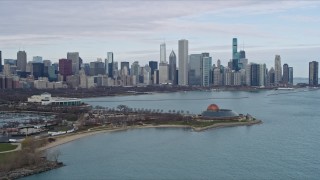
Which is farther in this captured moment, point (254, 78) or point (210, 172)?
point (254, 78)

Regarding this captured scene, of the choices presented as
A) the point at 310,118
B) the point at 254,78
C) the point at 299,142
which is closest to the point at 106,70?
the point at 254,78

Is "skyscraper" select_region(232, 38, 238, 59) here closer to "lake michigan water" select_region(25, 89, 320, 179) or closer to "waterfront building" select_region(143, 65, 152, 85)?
"waterfront building" select_region(143, 65, 152, 85)

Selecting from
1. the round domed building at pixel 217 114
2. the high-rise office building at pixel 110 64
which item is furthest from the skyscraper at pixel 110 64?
the round domed building at pixel 217 114

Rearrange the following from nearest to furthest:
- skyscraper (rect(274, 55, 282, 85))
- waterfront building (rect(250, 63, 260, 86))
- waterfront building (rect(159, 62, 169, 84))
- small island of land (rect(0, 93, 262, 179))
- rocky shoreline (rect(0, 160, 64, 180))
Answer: rocky shoreline (rect(0, 160, 64, 180))
small island of land (rect(0, 93, 262, 179))
waterfront building (rect(250, 63, 260, 86))
waterfront building (rect(159, 62, 169, 84))
skyscraper (rect(274, 55, 282, 85))

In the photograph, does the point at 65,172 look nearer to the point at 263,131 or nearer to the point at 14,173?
the point at 14,173

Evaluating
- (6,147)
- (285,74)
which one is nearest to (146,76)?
(285,74)

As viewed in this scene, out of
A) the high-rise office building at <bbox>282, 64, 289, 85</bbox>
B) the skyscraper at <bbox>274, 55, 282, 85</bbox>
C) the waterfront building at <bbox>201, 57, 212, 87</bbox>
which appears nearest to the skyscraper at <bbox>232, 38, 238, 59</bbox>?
the skyscraper at <bbox>274, 55, 282, 85</bbox>

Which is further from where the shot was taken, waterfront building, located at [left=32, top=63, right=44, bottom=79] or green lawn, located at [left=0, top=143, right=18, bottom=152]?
waterfront building, located at [left=32, top=63, right=44, bottom=79]
